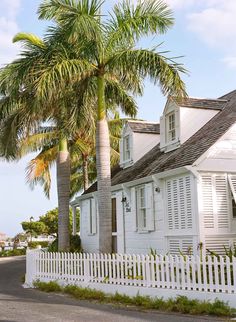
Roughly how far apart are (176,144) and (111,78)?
3.35 metres

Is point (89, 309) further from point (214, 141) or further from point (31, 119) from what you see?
point (31, 119)

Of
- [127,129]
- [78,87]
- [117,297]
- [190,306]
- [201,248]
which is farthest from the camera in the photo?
[127,129]

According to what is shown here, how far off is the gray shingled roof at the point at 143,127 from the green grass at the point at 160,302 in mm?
8736

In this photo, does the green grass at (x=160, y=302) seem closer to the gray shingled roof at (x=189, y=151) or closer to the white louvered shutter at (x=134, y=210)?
the white louvered shutter at (x=134, y=210)

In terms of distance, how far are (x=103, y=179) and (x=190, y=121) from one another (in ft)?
14.1

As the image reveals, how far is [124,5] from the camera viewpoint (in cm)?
1509

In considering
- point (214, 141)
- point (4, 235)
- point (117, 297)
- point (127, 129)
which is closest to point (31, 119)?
point (127, 129)

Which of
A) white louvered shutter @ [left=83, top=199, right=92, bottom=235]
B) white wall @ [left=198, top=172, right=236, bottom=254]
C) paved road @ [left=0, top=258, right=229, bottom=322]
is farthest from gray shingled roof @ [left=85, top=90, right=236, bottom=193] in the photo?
paved road @ [left=0, top=258, right=229, bottom=322]

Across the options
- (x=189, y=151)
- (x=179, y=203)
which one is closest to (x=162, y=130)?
(x=189, y=151)

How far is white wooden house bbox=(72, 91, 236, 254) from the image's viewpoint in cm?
1475

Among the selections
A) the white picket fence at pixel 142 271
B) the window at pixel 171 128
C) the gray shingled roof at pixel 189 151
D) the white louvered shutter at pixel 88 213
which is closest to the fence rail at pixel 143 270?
the white picket fence at pixel 142 271

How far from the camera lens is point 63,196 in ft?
63.3

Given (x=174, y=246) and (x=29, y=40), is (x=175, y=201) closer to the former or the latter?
(x=174, y=246)

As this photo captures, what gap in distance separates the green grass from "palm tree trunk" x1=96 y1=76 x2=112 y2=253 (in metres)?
1.75
